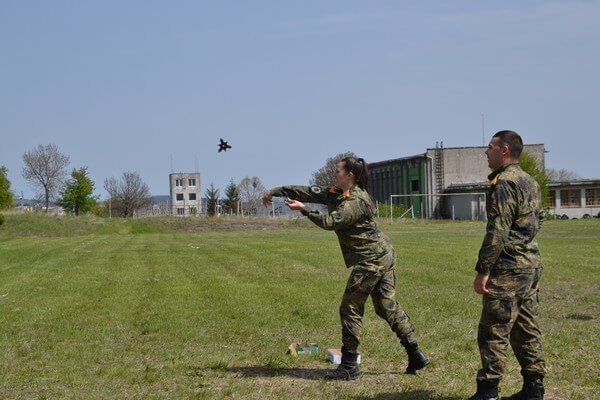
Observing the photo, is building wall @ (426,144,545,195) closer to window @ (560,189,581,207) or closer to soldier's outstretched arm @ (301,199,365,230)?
window @ (560,189,581,207)

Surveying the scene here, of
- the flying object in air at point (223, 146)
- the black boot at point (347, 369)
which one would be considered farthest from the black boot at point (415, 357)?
the flying object in air at point (223, 146)

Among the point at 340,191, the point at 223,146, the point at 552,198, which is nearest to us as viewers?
the point at 340,191

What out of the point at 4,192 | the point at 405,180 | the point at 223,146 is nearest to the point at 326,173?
the point at 405,180

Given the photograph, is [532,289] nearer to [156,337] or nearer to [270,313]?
[156,337]

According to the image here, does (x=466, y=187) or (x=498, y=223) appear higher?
(x=466, y=187)

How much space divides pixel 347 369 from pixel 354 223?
1.44 m

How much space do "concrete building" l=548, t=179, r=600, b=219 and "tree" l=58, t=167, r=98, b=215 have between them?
4669cm

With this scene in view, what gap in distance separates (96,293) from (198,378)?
8.72 m

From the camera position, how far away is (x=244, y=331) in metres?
11.3

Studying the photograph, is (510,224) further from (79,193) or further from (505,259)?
(79,193)

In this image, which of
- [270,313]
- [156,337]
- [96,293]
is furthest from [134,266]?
[156,337]

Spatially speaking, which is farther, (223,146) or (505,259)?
(223,146)

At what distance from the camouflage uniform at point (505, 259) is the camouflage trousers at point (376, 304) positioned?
156cm

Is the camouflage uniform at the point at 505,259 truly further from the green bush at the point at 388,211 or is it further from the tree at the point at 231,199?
the tree at the point at 231,199
